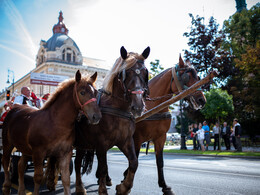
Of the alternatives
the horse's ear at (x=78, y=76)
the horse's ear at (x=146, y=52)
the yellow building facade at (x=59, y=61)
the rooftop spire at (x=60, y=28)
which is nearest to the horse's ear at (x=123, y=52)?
the horse's ear at (x=146, y=52)

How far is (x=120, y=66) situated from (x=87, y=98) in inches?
33.8

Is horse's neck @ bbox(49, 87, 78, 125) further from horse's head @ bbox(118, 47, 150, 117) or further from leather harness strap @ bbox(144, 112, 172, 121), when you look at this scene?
leather harness strap @ bbox(144, 112, 172, 121)

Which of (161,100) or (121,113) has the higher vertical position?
(161,100)

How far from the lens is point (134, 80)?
13.1 ft

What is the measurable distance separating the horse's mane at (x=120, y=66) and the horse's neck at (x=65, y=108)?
694mm

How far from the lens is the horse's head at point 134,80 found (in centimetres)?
382

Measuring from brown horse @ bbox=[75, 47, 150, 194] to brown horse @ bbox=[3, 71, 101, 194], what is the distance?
0.31m

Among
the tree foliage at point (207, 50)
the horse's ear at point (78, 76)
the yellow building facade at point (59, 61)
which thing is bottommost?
the horse's ear at point (78, 76)

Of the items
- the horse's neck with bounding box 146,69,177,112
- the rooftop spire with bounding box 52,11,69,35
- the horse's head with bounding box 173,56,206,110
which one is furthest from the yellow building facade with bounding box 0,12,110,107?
the horse's head with bounding box 173,56,206,110

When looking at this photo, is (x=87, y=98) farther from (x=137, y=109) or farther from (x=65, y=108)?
(x=137, y=109)

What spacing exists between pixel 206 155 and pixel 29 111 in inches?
506

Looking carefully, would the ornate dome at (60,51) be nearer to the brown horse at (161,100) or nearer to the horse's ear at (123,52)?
the brown horse at (161,100)

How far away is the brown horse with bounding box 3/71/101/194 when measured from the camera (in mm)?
3959

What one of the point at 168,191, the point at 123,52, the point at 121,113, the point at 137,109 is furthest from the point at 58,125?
the point at 168,191
